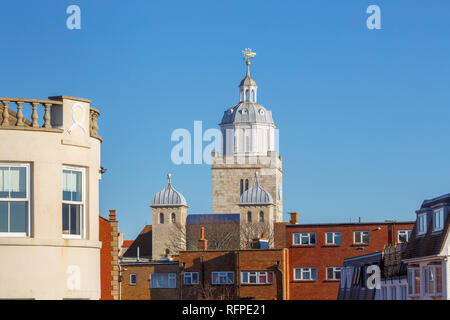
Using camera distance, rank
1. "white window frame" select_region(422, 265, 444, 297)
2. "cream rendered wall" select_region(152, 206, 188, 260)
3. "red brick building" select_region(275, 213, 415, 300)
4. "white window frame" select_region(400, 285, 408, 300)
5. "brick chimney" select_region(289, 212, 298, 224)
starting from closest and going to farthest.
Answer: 1. "white window frame" select_region(422, 265, 444, 297)
2. "white window frame" select_region(400, 285, 408, 300)
3. "red brick building" select_region(275, 213, 415, 300)
4. "brick chimney" select_region(289, 212, 298, 224)
5. "cream rendered wall" select_region(152, 206, 188, 260)

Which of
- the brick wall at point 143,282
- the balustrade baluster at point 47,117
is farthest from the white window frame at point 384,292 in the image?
the balustrade baluster at point 47,117

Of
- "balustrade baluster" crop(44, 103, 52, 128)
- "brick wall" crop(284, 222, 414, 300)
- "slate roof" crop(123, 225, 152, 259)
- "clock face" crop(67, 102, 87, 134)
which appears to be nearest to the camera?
"balustrade baluster" crop(44, 103, 52, 128)

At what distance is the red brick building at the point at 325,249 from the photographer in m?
102

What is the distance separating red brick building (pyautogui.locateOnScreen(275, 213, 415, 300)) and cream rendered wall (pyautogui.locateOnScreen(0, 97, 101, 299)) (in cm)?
7306

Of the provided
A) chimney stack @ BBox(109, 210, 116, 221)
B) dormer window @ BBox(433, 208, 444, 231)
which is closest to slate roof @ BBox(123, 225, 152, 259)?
chimney stack @ BBox(109, 210, 116, 221)

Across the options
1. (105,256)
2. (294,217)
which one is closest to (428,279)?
(105,256)

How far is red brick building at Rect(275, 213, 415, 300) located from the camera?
336 ft

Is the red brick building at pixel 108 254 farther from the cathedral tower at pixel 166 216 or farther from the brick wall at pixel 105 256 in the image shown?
the cathedral tower at pixel 166 216

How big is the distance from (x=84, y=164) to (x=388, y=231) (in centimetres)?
7513

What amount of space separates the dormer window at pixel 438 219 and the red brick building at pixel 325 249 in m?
38.6

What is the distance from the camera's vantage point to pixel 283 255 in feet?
337

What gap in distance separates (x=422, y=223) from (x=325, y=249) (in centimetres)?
3794

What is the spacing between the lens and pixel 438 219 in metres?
62.4

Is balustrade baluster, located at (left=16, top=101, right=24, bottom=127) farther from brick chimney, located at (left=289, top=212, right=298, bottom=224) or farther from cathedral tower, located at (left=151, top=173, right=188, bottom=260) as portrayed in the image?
cathedral tower, located at (left=151, top=173, right=188, bottom=260)
